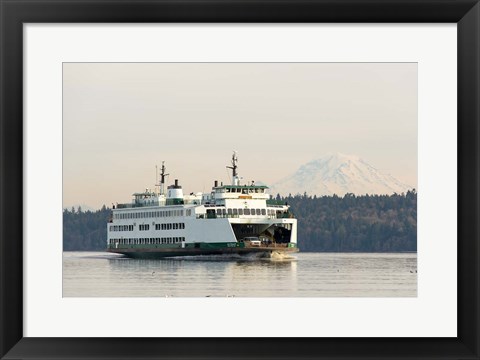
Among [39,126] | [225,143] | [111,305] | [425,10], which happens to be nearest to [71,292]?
[111,305]

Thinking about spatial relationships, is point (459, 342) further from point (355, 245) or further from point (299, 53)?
point (355, 245)

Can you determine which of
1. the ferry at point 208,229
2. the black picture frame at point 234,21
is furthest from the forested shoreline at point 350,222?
the ferry at point 208,229

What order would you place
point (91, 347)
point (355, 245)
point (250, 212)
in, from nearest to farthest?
point (91, 347)
point (355, 245)
point (250, 212)

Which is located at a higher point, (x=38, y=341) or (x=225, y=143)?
(x=225, y=143)

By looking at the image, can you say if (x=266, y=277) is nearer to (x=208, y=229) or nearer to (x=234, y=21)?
(x=208, y=229)

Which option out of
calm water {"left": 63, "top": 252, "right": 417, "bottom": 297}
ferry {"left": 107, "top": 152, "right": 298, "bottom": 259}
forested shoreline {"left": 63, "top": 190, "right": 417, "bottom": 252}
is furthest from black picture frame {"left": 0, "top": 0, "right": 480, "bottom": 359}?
ferry {"left": 107, "top": 152, "right": 298, "bottom": 259}

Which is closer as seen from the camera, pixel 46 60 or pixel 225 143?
Answer: pixel 46 60

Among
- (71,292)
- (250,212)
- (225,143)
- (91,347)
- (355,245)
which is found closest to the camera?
(91,347)
